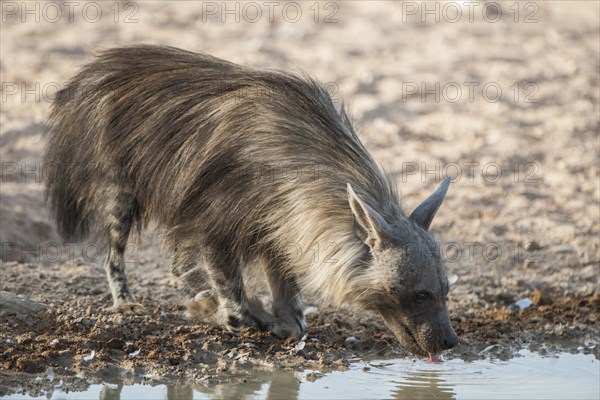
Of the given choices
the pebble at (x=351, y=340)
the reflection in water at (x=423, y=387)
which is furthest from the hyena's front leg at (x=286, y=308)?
the reflection in water at (x=423, y=387)

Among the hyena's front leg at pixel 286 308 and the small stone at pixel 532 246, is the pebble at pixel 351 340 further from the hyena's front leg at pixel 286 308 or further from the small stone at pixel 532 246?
the small stone at pixel 532 246

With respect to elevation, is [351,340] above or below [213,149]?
below

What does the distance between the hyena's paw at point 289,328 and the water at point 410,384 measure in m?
0.53

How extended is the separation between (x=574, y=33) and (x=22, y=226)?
24.0ft

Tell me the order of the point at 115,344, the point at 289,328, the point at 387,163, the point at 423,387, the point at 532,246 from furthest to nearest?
the point at 387,163
the point at 532,246
the point at 289,328
the point at 115,344
the point at 423,387

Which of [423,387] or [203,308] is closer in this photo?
[423,387]

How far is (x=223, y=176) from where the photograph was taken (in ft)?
23.6

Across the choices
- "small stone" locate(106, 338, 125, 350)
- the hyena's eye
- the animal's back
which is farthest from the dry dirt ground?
the hyena's eye

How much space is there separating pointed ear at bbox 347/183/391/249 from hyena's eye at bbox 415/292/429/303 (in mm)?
365

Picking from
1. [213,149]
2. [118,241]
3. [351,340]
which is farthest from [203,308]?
[213,149]

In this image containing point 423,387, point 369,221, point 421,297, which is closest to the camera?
point 369,221

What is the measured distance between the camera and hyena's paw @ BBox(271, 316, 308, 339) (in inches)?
295

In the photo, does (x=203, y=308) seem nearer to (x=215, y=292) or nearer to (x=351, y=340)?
(x=215, y=292)

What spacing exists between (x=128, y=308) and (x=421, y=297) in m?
2.10
